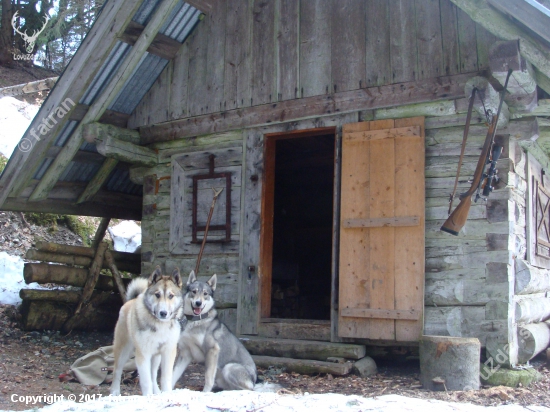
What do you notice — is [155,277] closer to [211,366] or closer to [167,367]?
[167,367]

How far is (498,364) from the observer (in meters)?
6.15

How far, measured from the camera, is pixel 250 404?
414cm

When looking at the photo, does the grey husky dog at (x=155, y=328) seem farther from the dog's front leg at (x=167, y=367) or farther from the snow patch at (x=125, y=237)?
the snow patch at (x=125, y=237)

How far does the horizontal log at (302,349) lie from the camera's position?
661 cm

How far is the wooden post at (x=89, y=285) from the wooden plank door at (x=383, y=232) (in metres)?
4.49

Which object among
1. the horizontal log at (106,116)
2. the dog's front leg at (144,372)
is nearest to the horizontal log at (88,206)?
the horizontal log at (106,116)

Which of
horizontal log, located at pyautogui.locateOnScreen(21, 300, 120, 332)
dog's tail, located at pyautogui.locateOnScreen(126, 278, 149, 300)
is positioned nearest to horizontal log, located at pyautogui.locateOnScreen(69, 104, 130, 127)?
horizontal log, located at pyautogui.locateOnScreen(21, 300, 120, 332)

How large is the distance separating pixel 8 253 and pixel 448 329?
9139 mm

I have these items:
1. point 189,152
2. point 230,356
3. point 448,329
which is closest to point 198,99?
point 189,152

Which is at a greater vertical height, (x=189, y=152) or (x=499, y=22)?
(x=499, y=22)

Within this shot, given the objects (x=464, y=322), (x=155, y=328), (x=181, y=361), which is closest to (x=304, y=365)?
(x=181, y=361)

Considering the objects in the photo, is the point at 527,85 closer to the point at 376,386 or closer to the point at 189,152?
the point at 376,386

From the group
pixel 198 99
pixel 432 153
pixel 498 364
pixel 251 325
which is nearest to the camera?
pixel 498 364

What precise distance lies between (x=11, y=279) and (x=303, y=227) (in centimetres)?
600
